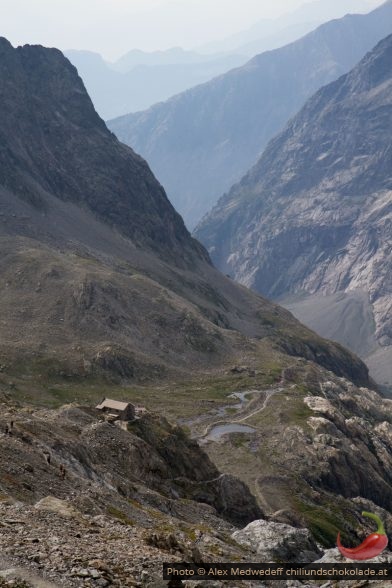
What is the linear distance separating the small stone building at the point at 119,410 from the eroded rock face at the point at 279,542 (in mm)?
30699

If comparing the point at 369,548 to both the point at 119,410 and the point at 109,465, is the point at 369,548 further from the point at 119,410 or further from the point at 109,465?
the point at 119,410

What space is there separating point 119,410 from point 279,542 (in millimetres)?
36881

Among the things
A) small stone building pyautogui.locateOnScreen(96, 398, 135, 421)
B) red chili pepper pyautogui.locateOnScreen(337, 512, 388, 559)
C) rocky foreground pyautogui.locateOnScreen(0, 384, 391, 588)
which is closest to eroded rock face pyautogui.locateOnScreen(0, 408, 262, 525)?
rocky foreground pyautogui.locateOnScreen(0, 384, 391, 588)

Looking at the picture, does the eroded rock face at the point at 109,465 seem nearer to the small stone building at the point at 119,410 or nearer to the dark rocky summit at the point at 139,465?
the dark rocky summit at the point at 139,465

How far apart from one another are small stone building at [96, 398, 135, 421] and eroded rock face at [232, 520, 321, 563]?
30699 mm

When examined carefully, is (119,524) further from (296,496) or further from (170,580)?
(296,496)

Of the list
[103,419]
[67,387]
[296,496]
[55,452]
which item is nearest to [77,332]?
[67,387]

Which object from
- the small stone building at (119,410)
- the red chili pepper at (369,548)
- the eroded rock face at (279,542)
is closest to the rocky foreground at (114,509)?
the eroded rock face at (279,542)

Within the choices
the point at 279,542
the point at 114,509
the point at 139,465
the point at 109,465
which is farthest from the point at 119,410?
the point at 114,509

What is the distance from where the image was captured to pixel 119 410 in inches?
3541

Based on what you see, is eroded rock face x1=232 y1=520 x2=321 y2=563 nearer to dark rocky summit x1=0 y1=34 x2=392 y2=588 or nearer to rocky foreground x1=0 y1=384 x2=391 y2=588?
rocky foreground x1=0 y1=384 x2=391 y2=588

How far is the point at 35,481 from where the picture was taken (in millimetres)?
50219

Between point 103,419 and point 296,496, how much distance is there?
47226 mm

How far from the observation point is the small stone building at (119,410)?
8875 cm
